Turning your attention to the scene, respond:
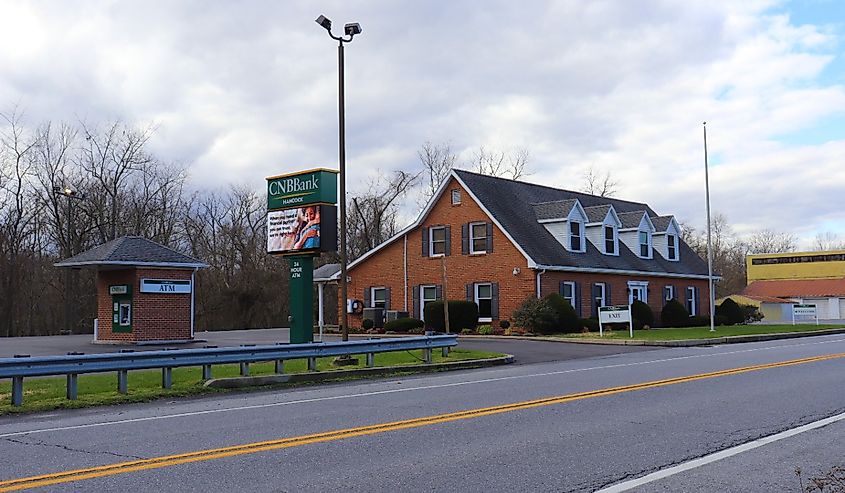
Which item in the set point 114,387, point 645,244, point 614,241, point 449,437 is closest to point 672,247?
point 645,244

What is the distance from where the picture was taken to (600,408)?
1171 centimetres

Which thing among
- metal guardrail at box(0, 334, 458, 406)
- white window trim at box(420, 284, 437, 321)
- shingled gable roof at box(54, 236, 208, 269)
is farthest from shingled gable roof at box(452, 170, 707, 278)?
metal guardrail at box(0, 334, 458, 406)

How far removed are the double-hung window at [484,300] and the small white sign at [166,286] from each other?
13.0 meters

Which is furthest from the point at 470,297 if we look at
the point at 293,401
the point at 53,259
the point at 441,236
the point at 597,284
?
the point at 53,259

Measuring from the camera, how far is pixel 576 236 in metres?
40.2

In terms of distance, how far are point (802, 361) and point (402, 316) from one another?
22.3 meters

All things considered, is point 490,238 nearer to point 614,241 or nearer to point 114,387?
point 614,241

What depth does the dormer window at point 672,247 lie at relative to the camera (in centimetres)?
4750

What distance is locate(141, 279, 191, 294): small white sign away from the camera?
101 feet

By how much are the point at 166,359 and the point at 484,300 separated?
23934mm

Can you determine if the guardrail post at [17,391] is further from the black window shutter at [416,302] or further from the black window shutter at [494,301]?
the black window shutter at [416,302]

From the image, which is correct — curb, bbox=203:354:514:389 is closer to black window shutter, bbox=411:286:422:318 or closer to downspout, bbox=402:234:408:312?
black window shutter, bbox=411:286:422:318

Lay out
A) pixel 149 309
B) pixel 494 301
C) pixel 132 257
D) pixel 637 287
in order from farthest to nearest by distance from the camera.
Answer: pixel 637 287
pixel 494 301
pixel 149 309
pixel 132 257

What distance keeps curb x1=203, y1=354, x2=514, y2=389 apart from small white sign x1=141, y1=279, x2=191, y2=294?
15195 mm
